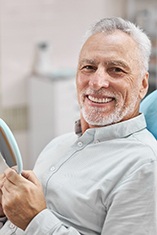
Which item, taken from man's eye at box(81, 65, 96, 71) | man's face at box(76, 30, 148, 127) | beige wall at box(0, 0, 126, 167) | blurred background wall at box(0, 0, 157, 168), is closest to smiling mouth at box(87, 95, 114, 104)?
man's face at box(76, 30, 148, 127)

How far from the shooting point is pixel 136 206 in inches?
49.8

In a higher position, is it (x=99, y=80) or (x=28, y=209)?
(x=99, y=80)

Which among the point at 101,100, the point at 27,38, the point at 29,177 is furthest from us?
the point at 27,38

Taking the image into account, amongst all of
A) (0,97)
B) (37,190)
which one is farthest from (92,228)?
(0,97)

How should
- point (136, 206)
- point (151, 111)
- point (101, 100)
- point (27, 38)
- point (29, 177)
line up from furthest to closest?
point (27, 38) < point (151, 111) < point (101, 100) < point (29, 177) < point (136, 206)

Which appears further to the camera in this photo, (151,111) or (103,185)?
(151,111)

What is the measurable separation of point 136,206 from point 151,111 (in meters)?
0.46

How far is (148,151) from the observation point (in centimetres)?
135

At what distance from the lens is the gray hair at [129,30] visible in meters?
1.46

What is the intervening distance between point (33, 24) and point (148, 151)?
256 cm

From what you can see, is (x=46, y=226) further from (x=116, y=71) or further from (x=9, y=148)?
(x=116, y=71)

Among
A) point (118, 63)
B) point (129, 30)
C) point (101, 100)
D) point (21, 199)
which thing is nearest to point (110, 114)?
point (101, 100)

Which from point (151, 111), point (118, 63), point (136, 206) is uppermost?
point (118, 63)

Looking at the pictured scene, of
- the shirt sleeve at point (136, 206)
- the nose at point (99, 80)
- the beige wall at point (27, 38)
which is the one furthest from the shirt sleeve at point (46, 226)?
the beige wall at point (27, 38)
